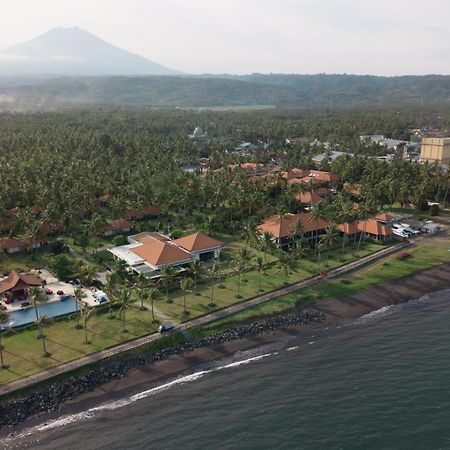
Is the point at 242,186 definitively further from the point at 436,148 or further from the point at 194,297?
the point at 436,148

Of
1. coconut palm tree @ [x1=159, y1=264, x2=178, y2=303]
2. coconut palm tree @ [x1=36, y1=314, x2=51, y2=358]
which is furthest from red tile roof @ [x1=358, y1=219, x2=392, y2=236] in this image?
coconut palm tree @ [x1=36, y1=314, x2=51, y2=358]

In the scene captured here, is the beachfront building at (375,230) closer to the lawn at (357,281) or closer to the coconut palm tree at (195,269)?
the lawn at (357,281)

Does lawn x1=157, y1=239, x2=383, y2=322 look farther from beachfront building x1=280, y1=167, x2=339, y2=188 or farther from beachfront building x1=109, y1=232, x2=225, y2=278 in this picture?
beachfront building x1=280, y1=167, x2=339, y2=188

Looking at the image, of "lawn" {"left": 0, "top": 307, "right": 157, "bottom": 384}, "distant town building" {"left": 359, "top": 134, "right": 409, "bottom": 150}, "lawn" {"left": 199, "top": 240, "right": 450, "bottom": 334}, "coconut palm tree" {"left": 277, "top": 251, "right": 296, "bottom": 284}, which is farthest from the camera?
"distant town building" {"left": 359, "top": 134, "right": 409, "bottom": 150}

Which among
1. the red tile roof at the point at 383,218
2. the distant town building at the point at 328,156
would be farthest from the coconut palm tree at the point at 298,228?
the distant town building at the point at 328,156

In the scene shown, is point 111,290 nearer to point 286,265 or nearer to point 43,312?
point 43,312

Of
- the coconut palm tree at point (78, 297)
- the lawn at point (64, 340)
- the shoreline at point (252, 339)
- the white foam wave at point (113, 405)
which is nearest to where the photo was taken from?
the white foam wave at point (113, 405)
